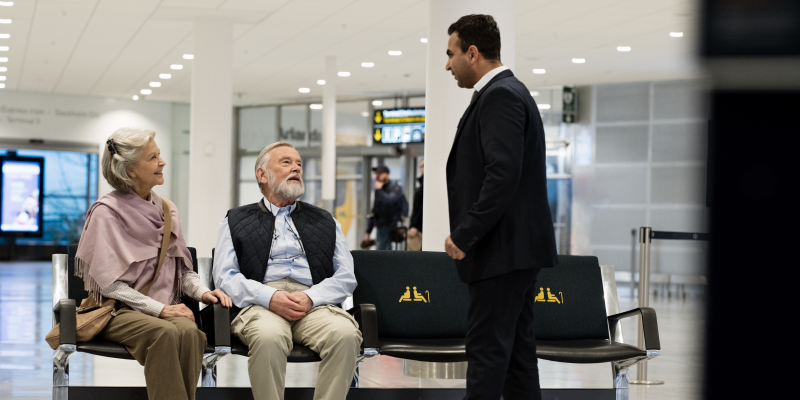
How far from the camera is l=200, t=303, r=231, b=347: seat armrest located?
3252mm

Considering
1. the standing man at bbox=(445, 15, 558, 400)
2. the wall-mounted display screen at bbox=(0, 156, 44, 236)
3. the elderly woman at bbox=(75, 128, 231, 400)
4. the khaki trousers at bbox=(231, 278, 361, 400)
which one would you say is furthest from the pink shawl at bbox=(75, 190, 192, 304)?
the wall-mounted display screen at bbox=(0, 156, 44, 236)

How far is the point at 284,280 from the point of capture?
3.63 metres

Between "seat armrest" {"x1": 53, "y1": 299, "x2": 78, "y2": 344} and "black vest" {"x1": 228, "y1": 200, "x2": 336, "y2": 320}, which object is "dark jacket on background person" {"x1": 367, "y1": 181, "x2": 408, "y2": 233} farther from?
"seat armrest" {"x1": 53, "y1": 299, "x2": 78, "y2": 344}

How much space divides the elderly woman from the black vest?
0.72ft

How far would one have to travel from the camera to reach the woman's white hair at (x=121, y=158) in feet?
11.1

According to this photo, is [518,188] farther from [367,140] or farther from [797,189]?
[367,140]

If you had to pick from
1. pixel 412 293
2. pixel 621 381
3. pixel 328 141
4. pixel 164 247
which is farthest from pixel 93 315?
pixel 328 141

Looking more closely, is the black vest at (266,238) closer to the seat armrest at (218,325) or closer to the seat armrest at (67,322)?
the seat armrest at (218,325)

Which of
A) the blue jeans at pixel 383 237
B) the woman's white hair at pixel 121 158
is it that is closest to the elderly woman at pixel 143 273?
the woman's white hair at pixel 121 158

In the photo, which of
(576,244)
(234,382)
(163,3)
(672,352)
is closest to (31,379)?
(234,382)

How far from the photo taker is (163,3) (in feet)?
31.2

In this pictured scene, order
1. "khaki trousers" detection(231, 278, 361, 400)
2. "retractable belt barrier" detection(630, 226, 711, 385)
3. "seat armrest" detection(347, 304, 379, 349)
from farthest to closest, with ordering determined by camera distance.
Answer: "retractable belt barrier" detection(630, 226, 711, 385)
"seat armrest" detection(347, 304, 379, 349)
"khaki trousers" detection(231, 278, 361, 400)

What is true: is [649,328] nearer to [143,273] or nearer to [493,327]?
[493,327]

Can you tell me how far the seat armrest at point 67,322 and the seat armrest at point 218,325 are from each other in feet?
1.77
